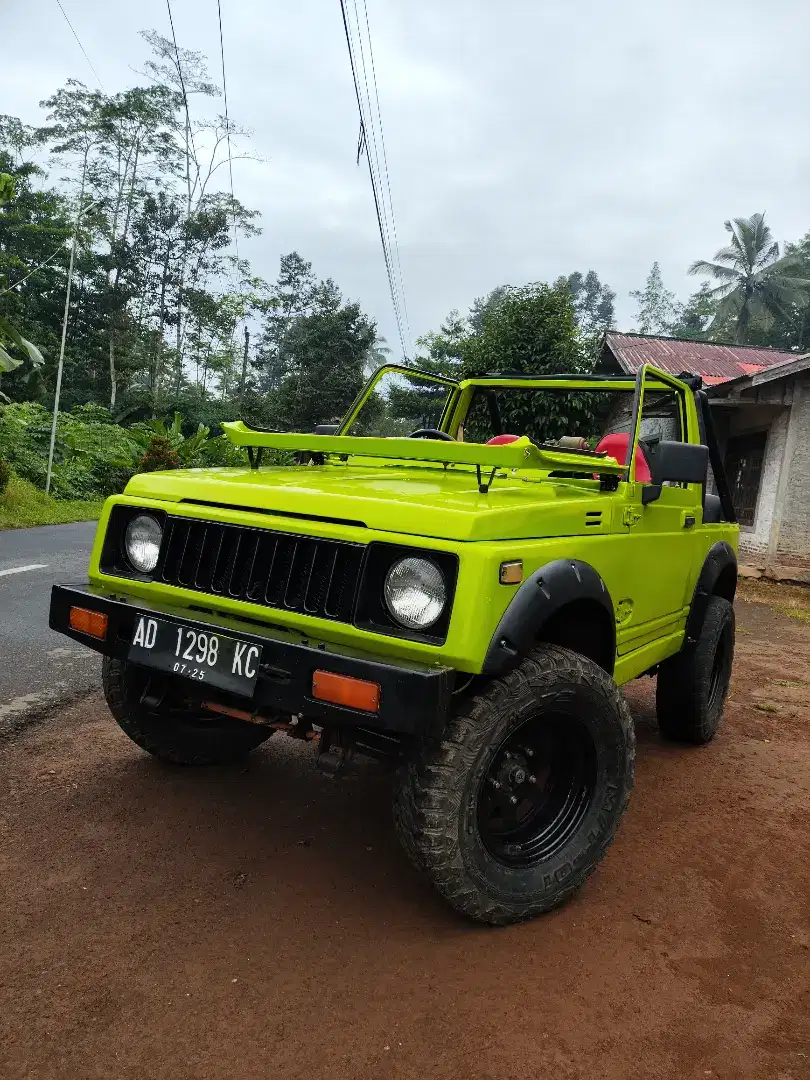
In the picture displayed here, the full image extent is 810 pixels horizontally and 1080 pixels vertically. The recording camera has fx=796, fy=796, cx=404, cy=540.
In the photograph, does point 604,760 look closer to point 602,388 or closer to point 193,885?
point 193,885

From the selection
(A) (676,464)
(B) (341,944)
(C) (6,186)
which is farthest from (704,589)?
(C) (6,186)

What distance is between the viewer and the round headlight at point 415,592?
221 cm

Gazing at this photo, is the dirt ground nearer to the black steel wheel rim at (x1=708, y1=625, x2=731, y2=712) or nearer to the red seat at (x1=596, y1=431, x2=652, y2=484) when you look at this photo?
the black steel wheel rim at (x1=708, y1=625, x2=731, y2=712)

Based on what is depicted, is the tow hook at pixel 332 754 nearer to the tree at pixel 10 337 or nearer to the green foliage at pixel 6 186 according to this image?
the tree at pixel 10 337

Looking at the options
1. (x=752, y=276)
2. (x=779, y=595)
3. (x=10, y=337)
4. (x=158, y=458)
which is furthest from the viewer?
(x=752, y=276)

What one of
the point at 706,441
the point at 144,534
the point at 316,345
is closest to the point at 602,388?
the point at 706,441

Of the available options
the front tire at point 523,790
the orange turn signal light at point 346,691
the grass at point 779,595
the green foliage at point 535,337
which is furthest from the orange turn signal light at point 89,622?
the green foliage at point 535,337

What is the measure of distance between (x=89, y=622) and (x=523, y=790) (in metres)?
1.56

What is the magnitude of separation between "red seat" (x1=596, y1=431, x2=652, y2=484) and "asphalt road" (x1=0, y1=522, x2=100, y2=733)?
313 centimetres

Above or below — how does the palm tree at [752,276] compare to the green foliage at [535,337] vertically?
above

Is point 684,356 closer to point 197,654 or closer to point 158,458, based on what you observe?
point 158,458

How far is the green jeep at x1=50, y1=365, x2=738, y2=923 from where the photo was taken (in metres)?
2.19

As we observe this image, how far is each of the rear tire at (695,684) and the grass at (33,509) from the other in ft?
35.8

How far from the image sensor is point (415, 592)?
7.36 feet
